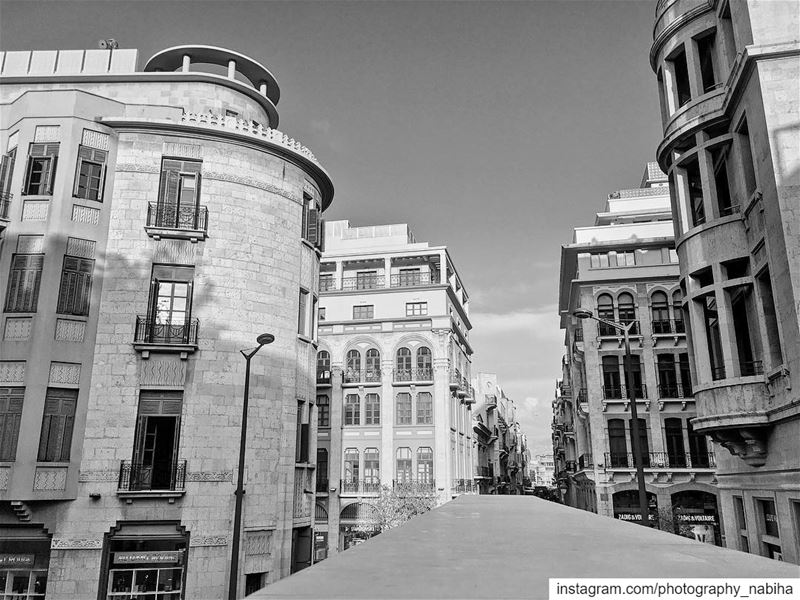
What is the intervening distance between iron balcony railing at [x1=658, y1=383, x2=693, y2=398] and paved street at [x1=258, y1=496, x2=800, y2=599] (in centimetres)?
3819

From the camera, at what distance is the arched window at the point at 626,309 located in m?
41.4

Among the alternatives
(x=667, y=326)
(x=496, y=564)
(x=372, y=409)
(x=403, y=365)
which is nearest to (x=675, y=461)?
(x=667, y=326)

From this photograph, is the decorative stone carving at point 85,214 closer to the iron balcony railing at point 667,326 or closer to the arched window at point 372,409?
the arched window at point 372,409

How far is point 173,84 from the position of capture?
1022 inches

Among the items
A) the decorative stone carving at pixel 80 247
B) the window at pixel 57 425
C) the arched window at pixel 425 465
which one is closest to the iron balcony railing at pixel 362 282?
the arched window at pixel 425 465

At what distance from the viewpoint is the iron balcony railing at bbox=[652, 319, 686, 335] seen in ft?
132

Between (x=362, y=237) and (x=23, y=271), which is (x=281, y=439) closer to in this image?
(x=23, y=271)

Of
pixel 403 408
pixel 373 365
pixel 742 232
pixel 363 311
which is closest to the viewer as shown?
pixel 742 232

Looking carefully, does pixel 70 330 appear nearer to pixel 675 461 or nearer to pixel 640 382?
pixel 640 382

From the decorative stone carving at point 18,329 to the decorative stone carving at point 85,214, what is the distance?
3.98 m

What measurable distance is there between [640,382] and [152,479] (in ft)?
102

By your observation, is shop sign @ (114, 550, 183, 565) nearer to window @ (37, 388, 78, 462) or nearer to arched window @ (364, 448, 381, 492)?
window @ (37, 388, 78, 462)

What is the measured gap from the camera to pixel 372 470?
50219mm

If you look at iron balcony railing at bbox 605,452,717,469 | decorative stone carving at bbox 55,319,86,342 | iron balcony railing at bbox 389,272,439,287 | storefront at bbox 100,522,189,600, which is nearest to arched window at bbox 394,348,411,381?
iron balcony railing at bbox 389,272,439,287
